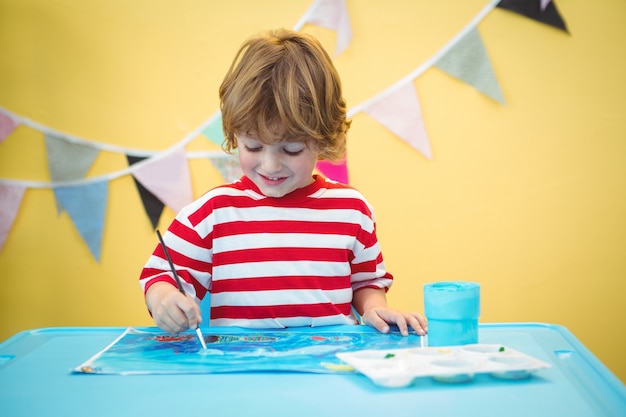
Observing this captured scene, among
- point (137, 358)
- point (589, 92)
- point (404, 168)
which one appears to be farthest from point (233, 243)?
A: point (589, 92)

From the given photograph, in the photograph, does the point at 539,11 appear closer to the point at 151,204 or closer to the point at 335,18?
the point at 335,18

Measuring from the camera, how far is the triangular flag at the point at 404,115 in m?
1.91

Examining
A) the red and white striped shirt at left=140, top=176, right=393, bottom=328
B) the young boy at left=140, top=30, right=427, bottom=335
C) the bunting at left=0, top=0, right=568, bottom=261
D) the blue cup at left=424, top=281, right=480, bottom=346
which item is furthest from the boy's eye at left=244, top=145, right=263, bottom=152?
the bunting at left=0, top=0, right=568, bottom=261

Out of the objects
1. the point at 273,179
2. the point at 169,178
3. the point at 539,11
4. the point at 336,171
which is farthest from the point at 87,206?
the point at 539,11

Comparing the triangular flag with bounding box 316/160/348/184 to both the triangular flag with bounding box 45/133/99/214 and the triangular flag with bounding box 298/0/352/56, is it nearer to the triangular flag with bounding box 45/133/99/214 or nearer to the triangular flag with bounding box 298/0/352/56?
the triangular flag with bounding box 298/0/352/56

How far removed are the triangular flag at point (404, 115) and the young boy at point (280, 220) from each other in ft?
2.38

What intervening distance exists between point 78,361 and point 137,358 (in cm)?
8

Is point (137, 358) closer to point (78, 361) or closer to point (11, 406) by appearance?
point (78, 361)

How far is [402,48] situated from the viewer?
192 cm

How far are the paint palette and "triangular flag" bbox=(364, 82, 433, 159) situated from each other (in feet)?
3.91

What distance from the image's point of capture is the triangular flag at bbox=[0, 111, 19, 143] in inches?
75.3

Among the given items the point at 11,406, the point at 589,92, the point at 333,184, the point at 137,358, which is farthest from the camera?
the point at 589,92

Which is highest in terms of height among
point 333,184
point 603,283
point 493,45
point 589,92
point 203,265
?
point 493,45

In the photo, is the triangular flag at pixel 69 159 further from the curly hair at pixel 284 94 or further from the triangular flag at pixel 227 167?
the curly hair at pixel 284 94
